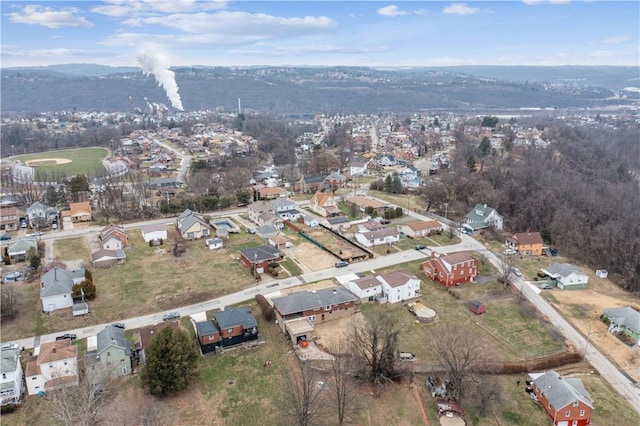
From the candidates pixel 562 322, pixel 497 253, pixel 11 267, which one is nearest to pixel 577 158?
pixel 497 253

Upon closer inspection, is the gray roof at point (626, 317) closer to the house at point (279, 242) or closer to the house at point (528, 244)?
the house at point (528, 244)

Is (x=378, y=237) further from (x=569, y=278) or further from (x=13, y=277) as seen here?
(x=13, y=277)

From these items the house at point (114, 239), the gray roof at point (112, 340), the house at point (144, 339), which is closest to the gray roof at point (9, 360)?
the gray roof at point (112, 340)

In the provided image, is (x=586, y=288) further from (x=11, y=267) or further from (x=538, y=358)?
(x=11, y=267)

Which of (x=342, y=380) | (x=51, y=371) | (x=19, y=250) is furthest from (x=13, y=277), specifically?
(x=342, y=380)

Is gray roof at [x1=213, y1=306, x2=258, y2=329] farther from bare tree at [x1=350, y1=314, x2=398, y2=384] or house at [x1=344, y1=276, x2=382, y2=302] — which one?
house at [x1=344, y1=276, x2=382, y2=302]
